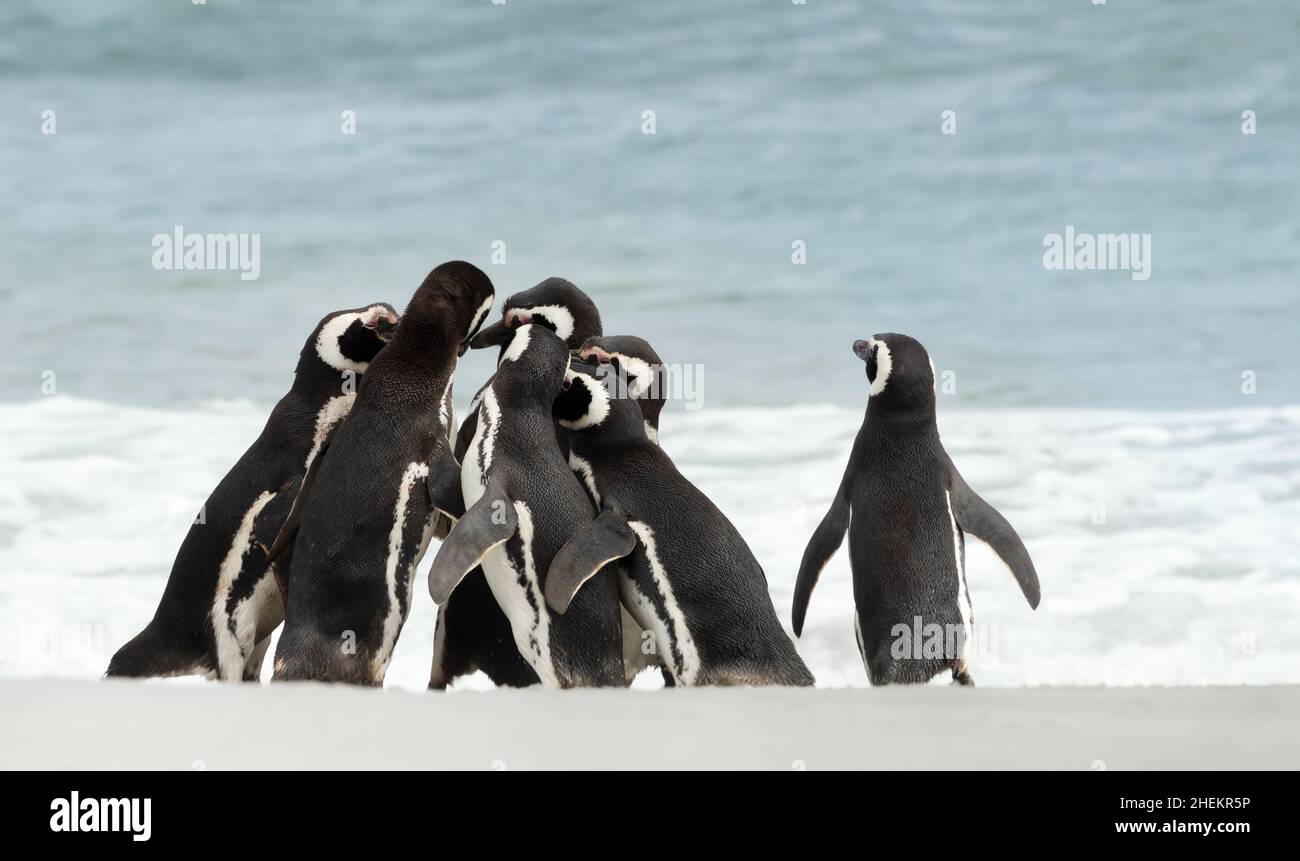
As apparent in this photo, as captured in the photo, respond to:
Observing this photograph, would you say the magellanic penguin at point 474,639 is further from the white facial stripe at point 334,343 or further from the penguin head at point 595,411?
the white facial stripe at point 334,343

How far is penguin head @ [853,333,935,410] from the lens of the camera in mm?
4047

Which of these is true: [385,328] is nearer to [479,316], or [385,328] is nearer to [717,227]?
[479,316]

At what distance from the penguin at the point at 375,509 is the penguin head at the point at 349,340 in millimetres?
180

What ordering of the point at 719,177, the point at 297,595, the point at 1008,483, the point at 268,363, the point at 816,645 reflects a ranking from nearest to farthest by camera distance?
1. the point at 297,595
2. the point at 816,645
3. the point at 1008,483
4. the point at 268,363
5. the point at 719,177

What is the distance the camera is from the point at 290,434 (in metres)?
3.77

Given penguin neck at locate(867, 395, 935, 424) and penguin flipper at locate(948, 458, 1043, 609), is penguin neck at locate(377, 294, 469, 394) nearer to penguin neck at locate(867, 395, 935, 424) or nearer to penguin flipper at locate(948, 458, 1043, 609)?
penguin neck at locate(867, 395, 935, 424)

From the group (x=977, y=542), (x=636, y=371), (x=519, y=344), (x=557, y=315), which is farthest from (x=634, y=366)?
(x=977, y=542)

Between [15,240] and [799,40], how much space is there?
25.8ft

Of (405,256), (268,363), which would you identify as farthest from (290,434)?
(405,256)

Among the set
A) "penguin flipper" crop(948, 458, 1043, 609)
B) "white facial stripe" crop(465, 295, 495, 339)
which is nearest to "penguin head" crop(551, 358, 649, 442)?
"white facial stripe" crop(465, 295, 495, 339)

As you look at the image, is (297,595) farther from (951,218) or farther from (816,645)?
(951,218)

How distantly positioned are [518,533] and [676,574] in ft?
1.20

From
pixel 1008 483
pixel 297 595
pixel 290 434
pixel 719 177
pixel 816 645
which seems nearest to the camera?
pixel 297 595

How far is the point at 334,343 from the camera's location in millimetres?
3811
